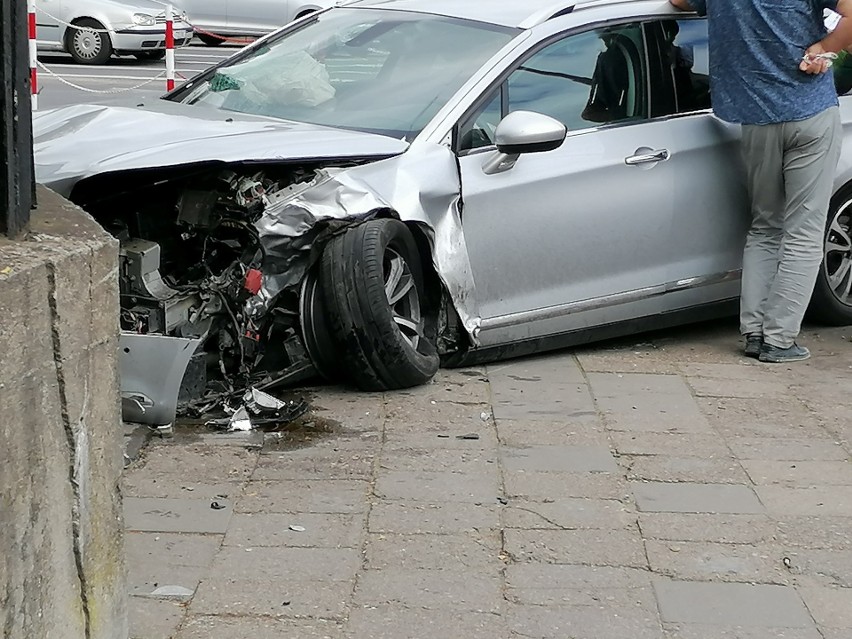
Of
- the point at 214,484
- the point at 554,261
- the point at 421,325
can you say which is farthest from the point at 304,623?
the point at 554,261

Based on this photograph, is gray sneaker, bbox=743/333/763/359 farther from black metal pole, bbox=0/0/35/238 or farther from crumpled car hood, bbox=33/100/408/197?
black metal pole, bbox=0/0/35/238

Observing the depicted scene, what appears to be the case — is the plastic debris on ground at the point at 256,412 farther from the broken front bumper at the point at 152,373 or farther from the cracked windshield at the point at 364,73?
the cracked windshield at the point at 364,73

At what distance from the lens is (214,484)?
4.19 meters

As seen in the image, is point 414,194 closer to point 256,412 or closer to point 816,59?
point 256,412

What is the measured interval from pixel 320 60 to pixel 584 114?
1218mm

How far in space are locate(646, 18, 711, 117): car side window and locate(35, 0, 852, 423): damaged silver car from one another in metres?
A: 0.01

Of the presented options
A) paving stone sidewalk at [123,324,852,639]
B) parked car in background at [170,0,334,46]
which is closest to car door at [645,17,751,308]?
paving stone sidewalk at [123,324,852,639]

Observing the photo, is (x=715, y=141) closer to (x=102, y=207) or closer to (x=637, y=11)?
(x=637, y=11)

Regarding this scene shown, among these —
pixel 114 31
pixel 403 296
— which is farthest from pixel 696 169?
pixel 114 31

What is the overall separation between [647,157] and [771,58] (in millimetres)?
707

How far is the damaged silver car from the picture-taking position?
15.9 ft

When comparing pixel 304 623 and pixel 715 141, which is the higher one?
pixel 715 141

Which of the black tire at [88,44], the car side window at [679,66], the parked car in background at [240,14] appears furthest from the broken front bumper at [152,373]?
the parked car in background at [240,14]

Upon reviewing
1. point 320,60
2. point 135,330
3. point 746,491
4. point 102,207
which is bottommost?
point 746,491
